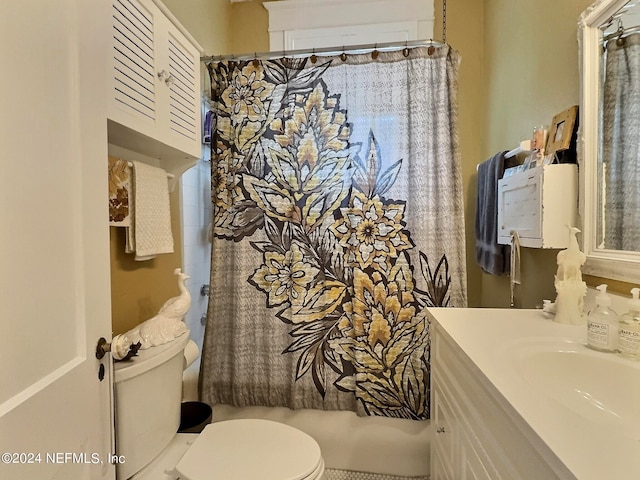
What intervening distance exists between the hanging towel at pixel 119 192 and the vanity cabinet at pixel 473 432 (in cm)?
111

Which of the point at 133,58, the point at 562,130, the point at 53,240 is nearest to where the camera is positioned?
the point at 53,240

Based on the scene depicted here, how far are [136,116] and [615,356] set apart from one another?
56.0 inches

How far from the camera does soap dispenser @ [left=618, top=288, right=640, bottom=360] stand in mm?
823

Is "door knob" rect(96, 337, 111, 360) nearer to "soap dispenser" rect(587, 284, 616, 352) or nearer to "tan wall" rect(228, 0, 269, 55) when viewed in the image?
"soap dispenser" rect(587, 284, 616, 352)

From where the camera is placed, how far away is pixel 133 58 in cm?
103

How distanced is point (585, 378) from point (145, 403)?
120cm

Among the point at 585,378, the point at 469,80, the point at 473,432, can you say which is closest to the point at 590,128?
the point at 585,378

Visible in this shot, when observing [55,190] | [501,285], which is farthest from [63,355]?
[501,285]

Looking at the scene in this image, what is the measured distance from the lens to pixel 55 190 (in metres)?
0.68

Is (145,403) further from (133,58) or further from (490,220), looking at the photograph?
(490,220)

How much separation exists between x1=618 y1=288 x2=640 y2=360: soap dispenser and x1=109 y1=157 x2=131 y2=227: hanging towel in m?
1.47

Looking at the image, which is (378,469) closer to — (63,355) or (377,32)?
(63,355)

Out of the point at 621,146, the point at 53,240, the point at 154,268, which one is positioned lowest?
the point at 154,268

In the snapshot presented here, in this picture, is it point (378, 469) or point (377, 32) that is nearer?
point (378, 469)
